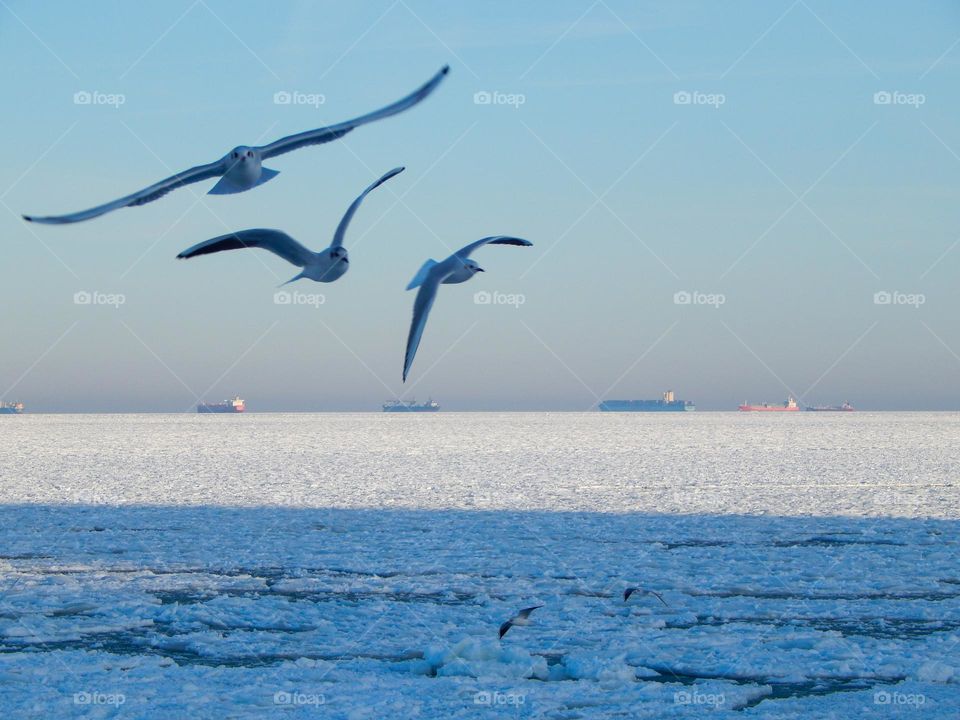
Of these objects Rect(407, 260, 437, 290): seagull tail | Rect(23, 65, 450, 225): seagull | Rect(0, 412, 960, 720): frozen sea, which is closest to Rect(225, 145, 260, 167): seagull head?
Rect(23, 65, 450, 225): seagull

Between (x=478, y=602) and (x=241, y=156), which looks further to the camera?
(x=478, y=602)

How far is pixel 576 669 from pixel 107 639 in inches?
143

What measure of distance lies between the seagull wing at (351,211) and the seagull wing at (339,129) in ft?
0.39

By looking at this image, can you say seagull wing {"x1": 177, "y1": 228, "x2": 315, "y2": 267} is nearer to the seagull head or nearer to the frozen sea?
the seagull head

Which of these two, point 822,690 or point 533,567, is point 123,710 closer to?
point 822,690

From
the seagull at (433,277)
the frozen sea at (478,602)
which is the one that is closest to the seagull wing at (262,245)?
the seagull at (433,277)

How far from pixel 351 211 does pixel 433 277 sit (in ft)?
0.73

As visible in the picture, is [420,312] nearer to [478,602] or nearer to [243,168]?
[243,168]

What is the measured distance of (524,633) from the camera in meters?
8.48

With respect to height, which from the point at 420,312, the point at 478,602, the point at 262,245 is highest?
the point at 262,245

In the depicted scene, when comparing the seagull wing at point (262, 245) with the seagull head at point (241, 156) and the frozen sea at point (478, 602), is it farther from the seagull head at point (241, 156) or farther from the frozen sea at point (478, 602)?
the frozen sea at point (478, 602)

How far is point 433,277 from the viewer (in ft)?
7.58

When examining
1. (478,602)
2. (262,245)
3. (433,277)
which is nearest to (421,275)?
(433,277)

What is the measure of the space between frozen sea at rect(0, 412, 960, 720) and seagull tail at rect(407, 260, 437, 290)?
476cm
